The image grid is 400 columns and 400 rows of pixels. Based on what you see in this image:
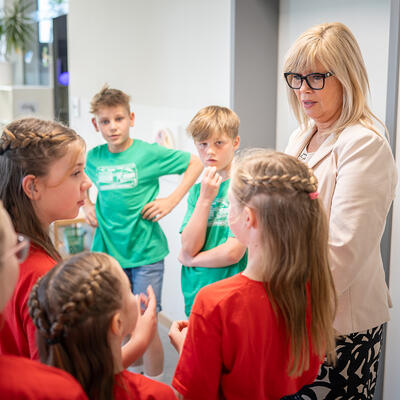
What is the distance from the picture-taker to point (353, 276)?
1452 mm

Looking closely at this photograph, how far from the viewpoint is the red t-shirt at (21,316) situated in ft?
3.84

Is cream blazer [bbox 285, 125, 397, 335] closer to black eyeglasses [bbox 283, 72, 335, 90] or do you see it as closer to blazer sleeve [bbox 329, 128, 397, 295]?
blazer sleeve [bbox 329, 128, 397, 295]

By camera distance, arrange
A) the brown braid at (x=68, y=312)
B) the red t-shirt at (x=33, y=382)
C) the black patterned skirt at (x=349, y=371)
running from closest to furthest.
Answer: the red t-shirt at (x=33, y=382)
the brown braid at (x=68, y=312)
the black patterned skirt at (x=349, y=371)

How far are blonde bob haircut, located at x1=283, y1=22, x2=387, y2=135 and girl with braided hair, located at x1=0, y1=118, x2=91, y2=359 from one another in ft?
2.18

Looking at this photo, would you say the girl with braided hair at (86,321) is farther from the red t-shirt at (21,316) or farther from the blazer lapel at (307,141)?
the blazer lapel at (307,141)

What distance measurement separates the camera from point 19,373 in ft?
2.64

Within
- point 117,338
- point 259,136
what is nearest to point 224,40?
point 259,136

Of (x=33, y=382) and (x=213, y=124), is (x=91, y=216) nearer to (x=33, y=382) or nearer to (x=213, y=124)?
(x=213, y=124)

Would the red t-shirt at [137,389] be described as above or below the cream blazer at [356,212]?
below

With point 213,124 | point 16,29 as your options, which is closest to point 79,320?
point 213,124

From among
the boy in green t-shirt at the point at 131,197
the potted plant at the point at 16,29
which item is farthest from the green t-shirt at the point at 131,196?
the potted plant at the point at 16,29

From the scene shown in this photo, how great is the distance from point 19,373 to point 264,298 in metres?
0.55

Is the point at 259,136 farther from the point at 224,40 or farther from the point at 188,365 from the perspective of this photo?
the point at 188,365

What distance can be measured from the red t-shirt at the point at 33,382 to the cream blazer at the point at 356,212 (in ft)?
2.70
